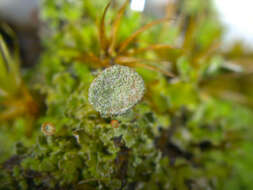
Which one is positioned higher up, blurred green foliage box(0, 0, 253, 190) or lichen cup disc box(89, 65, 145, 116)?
lichen cup disc box(89, 65, 145, 116)

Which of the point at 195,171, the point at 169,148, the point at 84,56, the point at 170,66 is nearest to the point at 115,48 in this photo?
the point at 84,56

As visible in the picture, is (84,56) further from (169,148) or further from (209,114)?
(209,114)

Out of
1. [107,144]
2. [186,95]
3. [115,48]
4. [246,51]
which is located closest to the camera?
[107,144]

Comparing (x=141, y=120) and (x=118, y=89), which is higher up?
(x=118, y=89)

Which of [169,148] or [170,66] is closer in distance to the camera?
[169,148]

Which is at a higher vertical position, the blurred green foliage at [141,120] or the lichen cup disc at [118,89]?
the lichen cup disc at [118,89]
